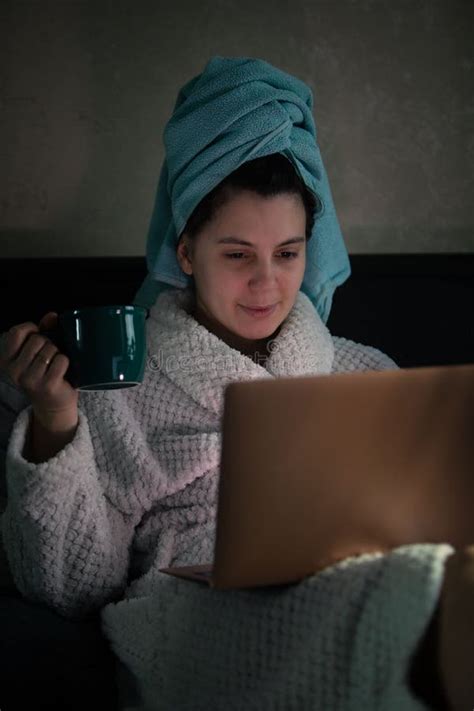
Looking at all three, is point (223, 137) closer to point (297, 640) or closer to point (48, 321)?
point (48, 321)

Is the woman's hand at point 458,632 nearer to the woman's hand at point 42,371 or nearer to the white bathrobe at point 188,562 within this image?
the white bathrobe at point 188,562

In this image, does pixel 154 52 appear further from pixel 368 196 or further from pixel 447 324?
pixel 447 324

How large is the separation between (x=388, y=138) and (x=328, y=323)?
1.53 ft

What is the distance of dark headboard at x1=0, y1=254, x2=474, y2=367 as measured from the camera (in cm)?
170

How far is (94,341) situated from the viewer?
1068 millimetres

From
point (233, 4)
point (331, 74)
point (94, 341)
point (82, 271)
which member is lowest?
point (94, 341)

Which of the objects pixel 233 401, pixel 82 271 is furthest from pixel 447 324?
pixel 233 401

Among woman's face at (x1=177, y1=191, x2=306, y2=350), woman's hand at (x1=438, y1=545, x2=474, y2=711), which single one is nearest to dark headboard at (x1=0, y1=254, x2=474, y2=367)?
woman's face at (x1=177, y1=191, x2=306, y2=350)

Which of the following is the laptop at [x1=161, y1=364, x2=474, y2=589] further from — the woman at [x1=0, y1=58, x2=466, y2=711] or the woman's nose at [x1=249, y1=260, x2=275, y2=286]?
the woman's nose at [x1=249, y1=260, x2=275, y2=286]

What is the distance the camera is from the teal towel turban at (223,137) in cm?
140

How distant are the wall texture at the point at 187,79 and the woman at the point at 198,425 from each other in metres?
0.29

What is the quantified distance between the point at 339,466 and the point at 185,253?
774 millimetres

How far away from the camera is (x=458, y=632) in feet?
2.42

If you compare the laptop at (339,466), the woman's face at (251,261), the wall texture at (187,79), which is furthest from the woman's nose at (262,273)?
the laptop at (339,466)
